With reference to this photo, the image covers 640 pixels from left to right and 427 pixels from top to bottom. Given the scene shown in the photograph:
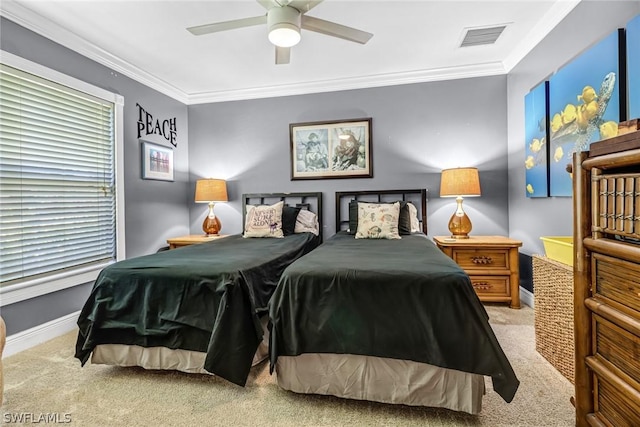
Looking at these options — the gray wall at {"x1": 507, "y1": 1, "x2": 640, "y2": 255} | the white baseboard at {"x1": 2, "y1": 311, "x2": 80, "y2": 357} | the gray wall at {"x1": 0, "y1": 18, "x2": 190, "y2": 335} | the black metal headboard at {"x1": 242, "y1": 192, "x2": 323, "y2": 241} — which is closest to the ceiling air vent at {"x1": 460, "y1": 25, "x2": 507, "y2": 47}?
the gray wall at {"x1": 507, "y1": 1, "x2": 640, "y2": 255}

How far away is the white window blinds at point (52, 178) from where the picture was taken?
2395 mm

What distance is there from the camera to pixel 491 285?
10.4 ft

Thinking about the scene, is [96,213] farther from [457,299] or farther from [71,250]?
[457,299]

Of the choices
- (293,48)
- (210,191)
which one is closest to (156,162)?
(210,191)

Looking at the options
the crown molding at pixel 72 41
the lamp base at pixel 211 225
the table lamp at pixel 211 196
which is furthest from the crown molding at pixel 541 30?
the crown molding at pixel 72 41

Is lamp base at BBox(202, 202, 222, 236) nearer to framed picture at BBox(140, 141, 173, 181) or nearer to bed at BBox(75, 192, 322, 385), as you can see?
framed picture at BBox(140, 141, 173, 181)

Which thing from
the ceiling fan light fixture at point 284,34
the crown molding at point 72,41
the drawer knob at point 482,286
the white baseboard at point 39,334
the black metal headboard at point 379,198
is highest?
the crown molding at point 72,41

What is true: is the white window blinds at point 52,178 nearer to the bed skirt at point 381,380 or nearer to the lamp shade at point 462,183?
the bed skirt at point 381,380

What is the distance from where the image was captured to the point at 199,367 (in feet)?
6.31

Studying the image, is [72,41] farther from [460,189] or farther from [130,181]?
[460,189]

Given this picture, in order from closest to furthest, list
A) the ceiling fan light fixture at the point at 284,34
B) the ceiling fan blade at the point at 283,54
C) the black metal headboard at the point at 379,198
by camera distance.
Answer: the ceiling fan light fixture at the point at 284,34 < the ceiling fan blade at the point at 283,54 < the black metal headboard at the point at 379,198

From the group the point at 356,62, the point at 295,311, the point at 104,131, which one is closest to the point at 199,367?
the point at 295,311

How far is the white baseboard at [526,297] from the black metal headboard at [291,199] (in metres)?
2.29

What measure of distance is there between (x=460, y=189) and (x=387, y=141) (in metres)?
1.09
